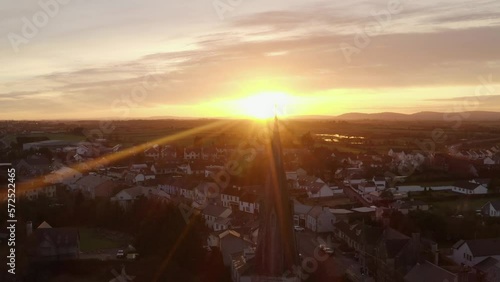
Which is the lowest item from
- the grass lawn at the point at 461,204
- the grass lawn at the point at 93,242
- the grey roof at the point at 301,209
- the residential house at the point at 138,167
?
the grass lawn at the point at 93,242

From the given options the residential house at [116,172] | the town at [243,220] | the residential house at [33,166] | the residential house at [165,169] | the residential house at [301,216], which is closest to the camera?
the town at [243,220]

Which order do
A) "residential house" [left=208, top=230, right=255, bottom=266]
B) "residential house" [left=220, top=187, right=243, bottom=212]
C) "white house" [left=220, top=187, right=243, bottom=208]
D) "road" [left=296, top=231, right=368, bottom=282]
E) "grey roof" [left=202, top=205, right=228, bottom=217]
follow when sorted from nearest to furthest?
"road" [left=296, top=231, right=368, bottom=282]
"residential house" [left=208, top=230, right=255, bottom=266]
"grey roof" [left=202, top=205, right=228, bottom=217]
"residential house" [left=220, top=187, right=243, bottom=212]
"white house" [left=220, top=187, right=243, bottom=208]

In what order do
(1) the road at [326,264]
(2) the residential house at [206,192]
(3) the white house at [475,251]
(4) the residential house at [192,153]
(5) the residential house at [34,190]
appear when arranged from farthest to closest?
1. (4) the residential house at [192,153]
2. (2) the residential house at [206,192]
3. (5) the residential house at [34,190]
4. (3) the white house at [475,251]
5. (1) the road at [326,264]

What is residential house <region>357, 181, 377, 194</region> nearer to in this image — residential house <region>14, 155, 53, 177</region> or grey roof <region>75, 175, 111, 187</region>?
grey roof <region>75, 175, 111, 187</region>

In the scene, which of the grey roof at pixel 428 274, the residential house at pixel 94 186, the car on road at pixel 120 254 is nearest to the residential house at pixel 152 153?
the residential house at pixel 94 186

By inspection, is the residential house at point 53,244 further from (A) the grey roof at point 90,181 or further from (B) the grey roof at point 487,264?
(B) the grey roof at point 487,264

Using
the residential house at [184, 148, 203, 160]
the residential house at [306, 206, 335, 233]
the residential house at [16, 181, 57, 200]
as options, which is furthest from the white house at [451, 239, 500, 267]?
the residential house at [184, 148, 203, 160]
